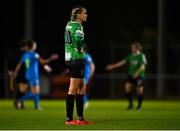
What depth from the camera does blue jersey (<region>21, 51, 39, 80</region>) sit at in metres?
26.1

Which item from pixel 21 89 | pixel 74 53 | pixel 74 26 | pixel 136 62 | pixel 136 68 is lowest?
pixel 21 89

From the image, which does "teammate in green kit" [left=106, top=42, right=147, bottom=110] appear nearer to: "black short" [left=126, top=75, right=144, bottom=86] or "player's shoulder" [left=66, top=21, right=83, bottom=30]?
"black short" [left=126, top=75, right=144, bottom=86]

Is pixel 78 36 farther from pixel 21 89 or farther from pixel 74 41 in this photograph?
pixel 21 89

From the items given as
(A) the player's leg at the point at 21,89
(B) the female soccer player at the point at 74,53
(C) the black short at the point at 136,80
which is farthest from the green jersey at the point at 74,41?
(A) the player's leg at the point at 21,89

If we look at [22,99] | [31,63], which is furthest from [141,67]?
[22,99]

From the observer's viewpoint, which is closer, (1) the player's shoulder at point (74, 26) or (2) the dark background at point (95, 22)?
(1) the player's shoulder at point (74, 26)

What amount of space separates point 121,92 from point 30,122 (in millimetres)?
22178

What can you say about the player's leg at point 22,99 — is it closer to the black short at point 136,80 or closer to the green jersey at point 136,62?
the black short at point 136,80

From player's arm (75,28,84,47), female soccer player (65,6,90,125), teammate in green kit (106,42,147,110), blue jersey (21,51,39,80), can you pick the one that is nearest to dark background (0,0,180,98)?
teammate in green kit (106,42,147,110)

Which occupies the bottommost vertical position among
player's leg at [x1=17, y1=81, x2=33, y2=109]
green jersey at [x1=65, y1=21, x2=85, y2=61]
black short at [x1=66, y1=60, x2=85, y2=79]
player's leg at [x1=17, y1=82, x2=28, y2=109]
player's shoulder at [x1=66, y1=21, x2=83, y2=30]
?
player's leg at [x1=17, y1=81, x2=33, y2=109]

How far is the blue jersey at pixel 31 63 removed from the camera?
26062 millimetres

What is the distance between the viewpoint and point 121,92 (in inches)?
1598

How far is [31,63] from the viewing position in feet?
86.0

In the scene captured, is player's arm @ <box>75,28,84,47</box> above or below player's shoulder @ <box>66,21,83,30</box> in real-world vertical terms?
below
